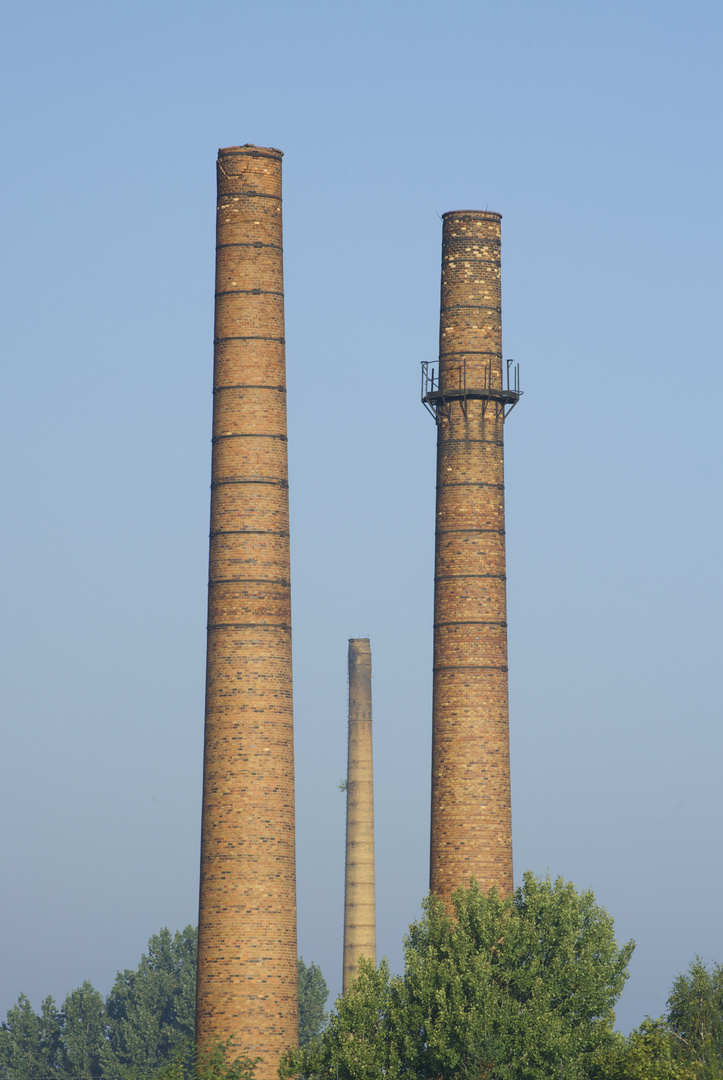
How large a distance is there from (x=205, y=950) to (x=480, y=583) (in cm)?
903

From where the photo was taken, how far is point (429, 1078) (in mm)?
30797

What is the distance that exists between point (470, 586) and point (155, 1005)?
127 feet

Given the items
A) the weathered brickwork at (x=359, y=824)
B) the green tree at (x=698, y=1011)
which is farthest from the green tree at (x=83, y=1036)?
the green tree at (x=698, y=1011)

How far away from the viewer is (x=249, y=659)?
3534 cm

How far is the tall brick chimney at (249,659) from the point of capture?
3416cm

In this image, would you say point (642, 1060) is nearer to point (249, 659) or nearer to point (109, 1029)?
point (249, 659)

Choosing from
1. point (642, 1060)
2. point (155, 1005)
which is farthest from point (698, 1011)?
point (155, 1005)

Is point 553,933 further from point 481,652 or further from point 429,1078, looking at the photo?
point 481,652

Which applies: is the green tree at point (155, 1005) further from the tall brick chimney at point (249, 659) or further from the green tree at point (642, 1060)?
the green tree at point (642, 1060)

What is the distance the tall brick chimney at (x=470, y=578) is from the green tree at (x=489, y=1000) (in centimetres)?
322

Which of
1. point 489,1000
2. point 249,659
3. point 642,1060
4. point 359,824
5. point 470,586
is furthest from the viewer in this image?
point 359,824

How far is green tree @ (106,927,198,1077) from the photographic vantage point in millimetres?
68688

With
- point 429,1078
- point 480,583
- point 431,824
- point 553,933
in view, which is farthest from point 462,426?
point 429,1078

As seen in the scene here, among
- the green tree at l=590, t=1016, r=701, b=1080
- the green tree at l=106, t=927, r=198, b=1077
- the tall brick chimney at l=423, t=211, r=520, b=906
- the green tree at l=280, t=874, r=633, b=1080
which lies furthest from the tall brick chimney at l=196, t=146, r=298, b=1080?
the green tree at l=106, t=927, r=198, b=1077
